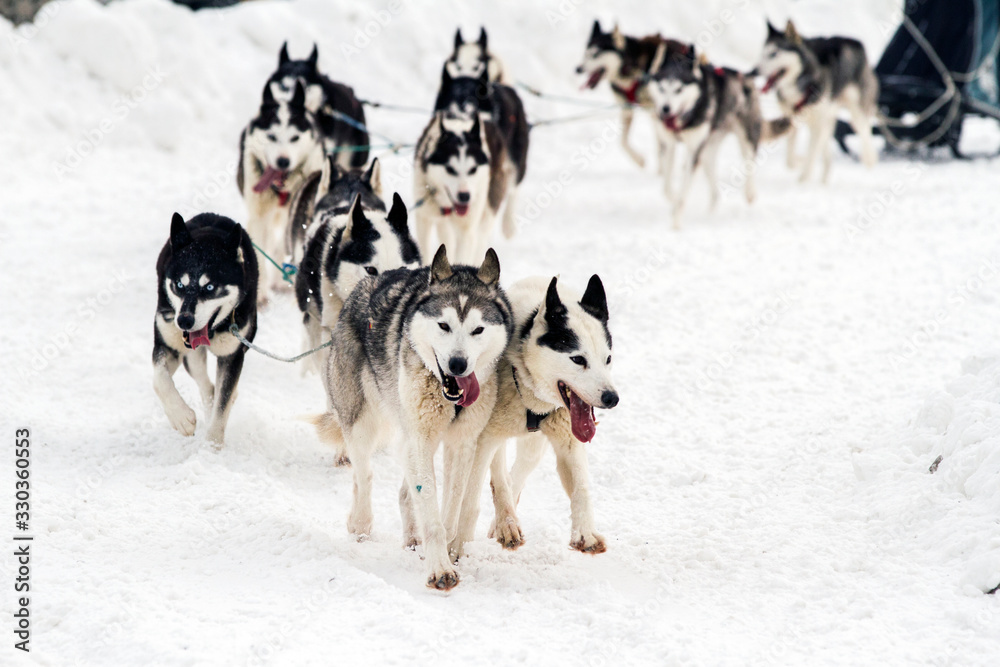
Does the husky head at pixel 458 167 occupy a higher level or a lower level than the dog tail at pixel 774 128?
lower

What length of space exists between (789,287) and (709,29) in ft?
30.9

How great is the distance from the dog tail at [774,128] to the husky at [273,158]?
16.4 ft

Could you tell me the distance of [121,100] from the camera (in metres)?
9.63

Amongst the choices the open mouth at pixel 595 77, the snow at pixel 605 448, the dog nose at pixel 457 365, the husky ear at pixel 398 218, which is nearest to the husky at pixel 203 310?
the snow at pixel 605 448

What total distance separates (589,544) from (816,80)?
7.98m

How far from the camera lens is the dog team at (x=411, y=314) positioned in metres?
2.96

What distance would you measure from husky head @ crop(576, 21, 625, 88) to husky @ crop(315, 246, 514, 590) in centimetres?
732

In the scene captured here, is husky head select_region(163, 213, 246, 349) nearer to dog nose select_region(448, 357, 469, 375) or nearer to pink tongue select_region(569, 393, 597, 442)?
dog nose select_region(448, 357, 469, 375)

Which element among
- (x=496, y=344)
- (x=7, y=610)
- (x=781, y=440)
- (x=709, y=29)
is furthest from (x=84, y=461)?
(x=709, y=29)

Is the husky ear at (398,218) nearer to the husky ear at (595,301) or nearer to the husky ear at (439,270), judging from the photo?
the husky ear at (439,270)

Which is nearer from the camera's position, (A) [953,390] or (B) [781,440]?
(A) [953,390]

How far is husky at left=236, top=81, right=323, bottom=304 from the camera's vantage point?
5.68m

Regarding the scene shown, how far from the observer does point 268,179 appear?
18.7ft

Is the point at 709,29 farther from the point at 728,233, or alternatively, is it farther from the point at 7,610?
the point at 7,610
